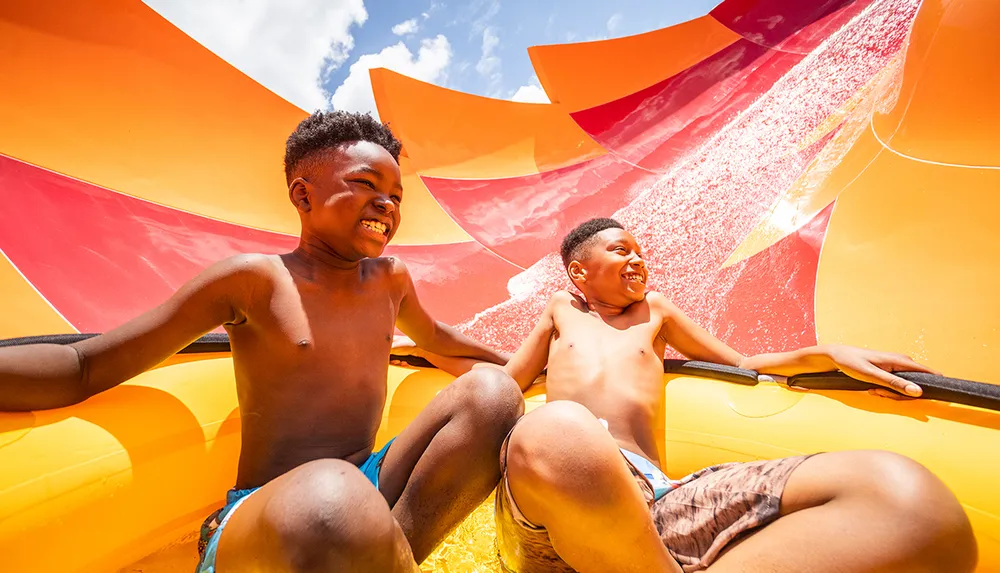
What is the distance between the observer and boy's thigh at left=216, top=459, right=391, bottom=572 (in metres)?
0.49

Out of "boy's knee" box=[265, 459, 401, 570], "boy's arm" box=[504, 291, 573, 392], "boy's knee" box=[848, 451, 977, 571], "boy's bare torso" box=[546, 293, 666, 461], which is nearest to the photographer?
"boy's knee" box=[265, 459, 401, 570]

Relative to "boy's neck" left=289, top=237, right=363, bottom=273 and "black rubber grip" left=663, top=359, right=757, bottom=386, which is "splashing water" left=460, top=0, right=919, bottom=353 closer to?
"black rubber grip" left=663, top=359, right=757, bottom=386

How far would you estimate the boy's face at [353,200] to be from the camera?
2.97 feet

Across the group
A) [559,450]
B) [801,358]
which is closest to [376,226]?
[559,450]

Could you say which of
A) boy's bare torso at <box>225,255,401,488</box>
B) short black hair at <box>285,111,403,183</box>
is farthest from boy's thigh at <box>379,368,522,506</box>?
short black hair at <box>285,111,403,183</box>

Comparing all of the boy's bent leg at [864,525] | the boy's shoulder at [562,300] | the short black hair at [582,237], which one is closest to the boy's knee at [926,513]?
the boy's bent leg at [864,525]

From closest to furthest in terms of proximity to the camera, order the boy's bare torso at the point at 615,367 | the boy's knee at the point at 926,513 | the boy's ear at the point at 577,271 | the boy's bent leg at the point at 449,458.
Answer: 1. the boy's knee at the point at 926,513
2. the boy's bent leg at the point at 449,458
3. the boy's bare torso at the point at 615,367
4. the boy's ear at the point at 577,271

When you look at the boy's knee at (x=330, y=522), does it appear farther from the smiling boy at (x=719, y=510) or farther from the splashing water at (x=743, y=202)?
the splashing water at (x=743, y=202)

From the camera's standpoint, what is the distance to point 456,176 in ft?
10.7

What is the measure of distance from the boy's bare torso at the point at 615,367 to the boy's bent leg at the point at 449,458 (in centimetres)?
38

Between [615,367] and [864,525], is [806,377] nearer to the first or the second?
[615,367]

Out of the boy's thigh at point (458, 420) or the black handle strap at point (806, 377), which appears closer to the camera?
the boy's thigh at point (458, 420)

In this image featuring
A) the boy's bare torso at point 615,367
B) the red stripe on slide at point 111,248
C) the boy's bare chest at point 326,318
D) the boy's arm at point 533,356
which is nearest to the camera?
the boy's bare chest at point 326,318

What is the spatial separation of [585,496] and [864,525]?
36 centimetres
